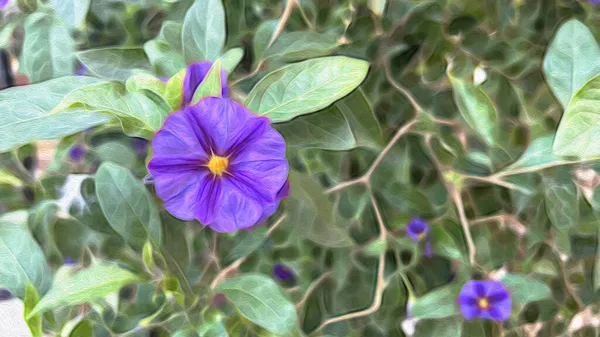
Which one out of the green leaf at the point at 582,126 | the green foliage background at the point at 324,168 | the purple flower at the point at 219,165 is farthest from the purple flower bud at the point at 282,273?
the green leaf at the point at 582,126

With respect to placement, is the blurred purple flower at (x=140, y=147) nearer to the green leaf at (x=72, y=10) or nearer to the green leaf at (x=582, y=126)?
the green leaf at (x=72, y=10)

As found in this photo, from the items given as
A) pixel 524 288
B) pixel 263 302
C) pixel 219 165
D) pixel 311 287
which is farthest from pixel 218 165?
pixel 524 288

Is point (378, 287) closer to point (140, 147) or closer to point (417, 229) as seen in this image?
point (417, 229)

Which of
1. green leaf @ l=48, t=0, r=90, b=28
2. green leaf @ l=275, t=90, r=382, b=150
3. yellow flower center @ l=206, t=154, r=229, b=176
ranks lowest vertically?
yellow flower center @ l=206, t=154, r=229, b=176

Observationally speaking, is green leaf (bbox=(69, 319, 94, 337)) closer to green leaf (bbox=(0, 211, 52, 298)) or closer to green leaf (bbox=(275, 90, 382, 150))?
green leaf (bbox=(0, 211, 52, 298))

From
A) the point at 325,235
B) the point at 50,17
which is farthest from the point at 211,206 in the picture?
the point at 50,17

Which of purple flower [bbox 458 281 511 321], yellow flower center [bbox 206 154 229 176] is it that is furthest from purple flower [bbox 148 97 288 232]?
purple flower [bbox 458 281 511 321]

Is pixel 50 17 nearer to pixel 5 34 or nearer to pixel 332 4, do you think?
pixel 5 34
